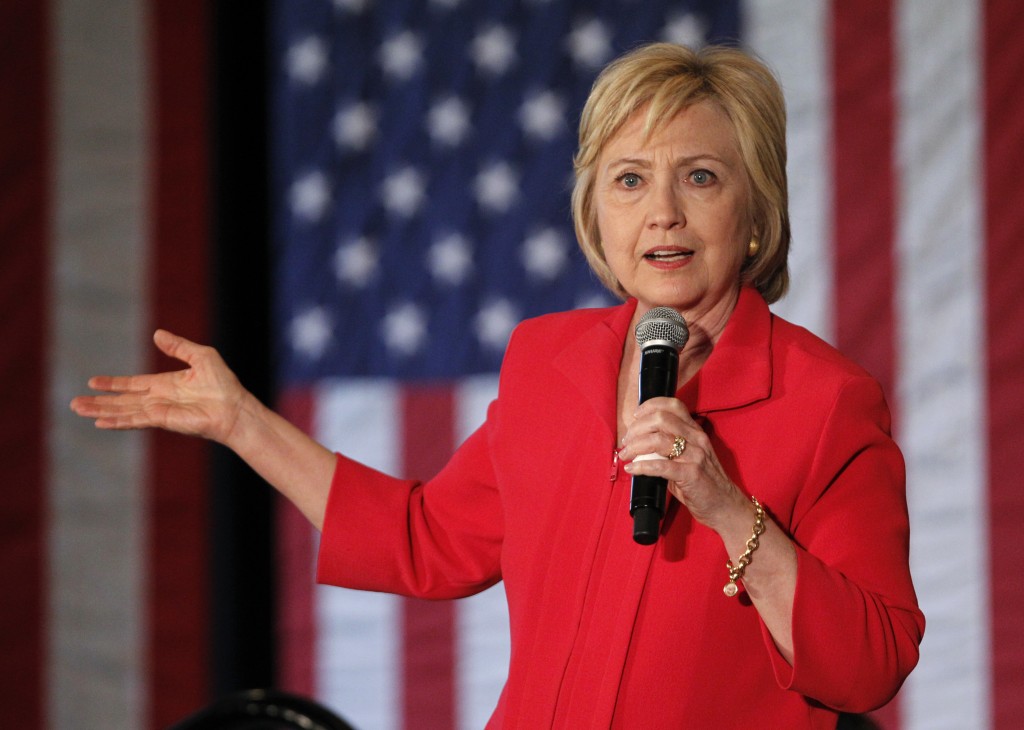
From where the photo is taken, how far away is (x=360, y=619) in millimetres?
3273

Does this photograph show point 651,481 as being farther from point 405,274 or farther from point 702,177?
point 405,274

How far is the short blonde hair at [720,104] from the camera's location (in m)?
1.33

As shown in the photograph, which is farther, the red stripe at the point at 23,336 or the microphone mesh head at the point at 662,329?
the red stripe at the point at 23,336

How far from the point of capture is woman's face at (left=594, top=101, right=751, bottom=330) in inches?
51.3

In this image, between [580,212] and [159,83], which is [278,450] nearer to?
[580,212]

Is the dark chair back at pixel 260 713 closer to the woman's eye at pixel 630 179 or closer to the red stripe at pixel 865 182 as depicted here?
the woman's eye at pixel 630 179

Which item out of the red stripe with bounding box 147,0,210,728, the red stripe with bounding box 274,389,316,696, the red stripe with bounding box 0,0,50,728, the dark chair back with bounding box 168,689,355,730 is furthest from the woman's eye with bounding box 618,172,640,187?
the red stripe with bounding box 0,0,50,728

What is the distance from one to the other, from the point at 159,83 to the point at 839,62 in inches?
75.2

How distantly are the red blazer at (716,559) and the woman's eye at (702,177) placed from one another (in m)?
0.16

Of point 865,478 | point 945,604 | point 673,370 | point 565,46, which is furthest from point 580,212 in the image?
point 945,604

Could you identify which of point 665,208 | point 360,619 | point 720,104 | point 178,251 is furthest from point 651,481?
point 178,251

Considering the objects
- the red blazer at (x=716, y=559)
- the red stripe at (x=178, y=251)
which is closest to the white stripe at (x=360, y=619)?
the red stripe at (x=178, y=251)

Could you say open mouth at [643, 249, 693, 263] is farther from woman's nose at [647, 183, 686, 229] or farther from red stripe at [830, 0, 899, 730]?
red stripe at [830, 0, 899, 730]

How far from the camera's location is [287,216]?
326 centimetres
